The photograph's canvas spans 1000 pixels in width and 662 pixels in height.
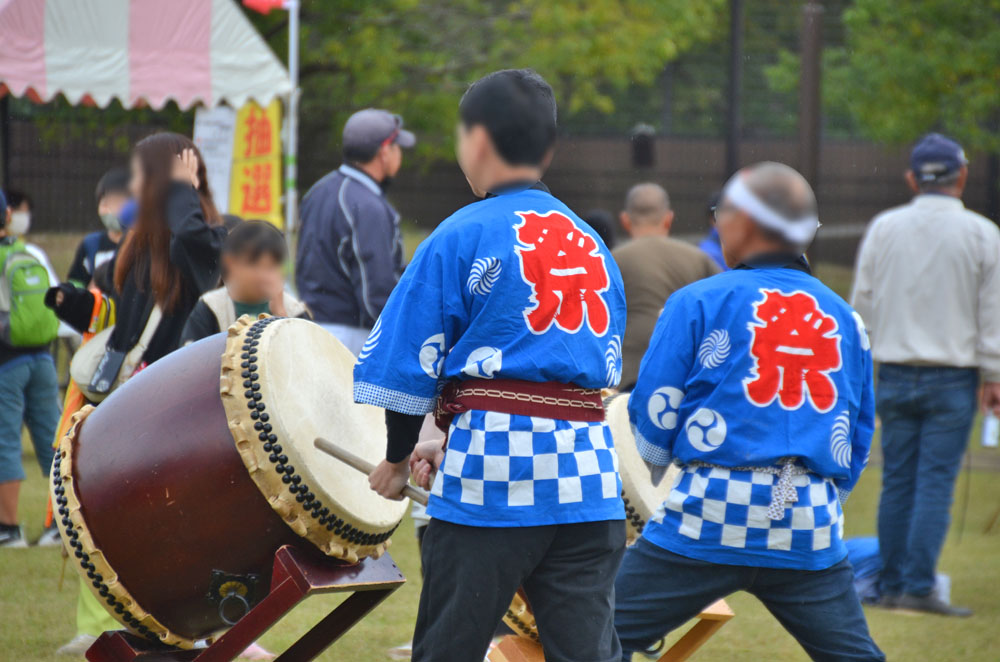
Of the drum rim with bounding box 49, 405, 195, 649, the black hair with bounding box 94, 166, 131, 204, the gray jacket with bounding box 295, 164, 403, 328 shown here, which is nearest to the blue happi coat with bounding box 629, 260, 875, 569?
the drum rim with bounding box 49, 405, 195, 649

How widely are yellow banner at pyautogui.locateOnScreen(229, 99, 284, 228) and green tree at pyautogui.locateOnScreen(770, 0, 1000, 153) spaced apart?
7.03 metres

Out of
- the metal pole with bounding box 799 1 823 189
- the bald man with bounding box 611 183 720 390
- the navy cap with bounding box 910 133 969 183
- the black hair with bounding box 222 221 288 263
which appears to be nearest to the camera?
the black hair with bounding box 222 221 288 263

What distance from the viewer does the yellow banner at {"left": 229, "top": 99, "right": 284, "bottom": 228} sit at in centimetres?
962

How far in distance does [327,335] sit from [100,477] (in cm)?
68

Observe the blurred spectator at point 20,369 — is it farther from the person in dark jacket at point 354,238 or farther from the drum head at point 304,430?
the drum head at point 304,430

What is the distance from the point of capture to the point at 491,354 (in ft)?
8.38

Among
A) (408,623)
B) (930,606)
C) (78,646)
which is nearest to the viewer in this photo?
(78,646)

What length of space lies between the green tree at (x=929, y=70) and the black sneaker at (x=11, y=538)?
10189 millimetres

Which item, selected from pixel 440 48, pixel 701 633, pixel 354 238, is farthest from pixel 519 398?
pixel 440 48

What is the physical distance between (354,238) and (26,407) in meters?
2.03

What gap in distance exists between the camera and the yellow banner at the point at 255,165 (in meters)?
9.62

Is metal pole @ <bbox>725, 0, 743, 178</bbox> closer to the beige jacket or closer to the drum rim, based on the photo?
the beige jacket

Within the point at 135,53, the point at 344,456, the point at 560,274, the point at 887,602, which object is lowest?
the point at 887,602

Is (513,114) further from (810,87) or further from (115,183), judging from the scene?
(810,87)
